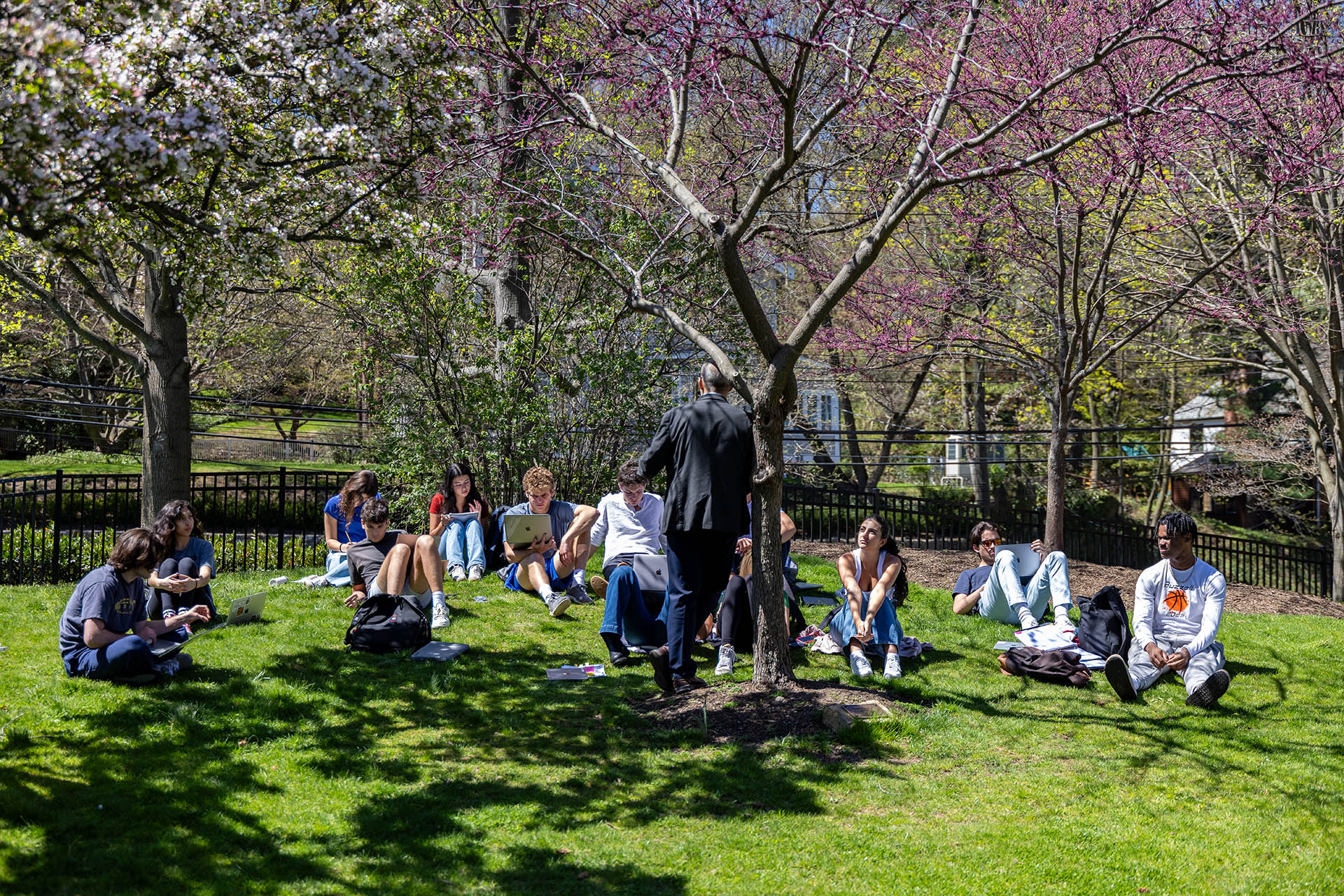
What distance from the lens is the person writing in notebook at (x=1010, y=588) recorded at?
828 cm

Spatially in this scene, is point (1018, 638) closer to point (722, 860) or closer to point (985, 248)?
point (722, 860)

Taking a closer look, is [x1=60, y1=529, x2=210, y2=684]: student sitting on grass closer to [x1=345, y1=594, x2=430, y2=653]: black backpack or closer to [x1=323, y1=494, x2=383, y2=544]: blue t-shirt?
[x1=345, y1=594, x2=430, y2=653]: black backpack

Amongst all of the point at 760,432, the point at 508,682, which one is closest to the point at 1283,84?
the point at 760,432

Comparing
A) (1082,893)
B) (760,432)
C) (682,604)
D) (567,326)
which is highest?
(567,326)

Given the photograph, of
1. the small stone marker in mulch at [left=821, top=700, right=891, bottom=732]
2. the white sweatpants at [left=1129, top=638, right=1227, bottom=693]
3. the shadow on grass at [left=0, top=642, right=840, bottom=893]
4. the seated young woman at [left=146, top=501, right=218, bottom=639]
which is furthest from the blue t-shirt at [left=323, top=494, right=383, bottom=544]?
the white sweatpants at [left=1129, top=638, right=1227, bottom=693]

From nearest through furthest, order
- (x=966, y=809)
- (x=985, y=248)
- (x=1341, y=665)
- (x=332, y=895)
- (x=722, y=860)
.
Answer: (x=332, y=895) → (x=722, y=860) → (x=966, y=809) → (x=1341, y=665) → (x=985, y=248)

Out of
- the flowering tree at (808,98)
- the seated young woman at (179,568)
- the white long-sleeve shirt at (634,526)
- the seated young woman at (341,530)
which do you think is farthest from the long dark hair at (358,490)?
the flowering tree at (808,98)

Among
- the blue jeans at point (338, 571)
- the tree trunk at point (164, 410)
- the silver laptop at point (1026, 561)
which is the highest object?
the tree trunk at point (164, 410)

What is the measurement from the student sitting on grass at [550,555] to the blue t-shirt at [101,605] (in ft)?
10.9

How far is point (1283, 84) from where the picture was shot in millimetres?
7973

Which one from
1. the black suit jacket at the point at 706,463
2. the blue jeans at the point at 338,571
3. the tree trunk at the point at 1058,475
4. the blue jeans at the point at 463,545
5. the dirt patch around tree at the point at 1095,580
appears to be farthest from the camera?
the dirt patch around tree at the point at 1095,580

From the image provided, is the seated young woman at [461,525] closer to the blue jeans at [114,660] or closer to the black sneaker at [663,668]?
the blue jeans at [114,660]

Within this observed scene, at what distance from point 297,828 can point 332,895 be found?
2.06ft

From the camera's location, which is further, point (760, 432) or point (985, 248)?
point (985, 248)
